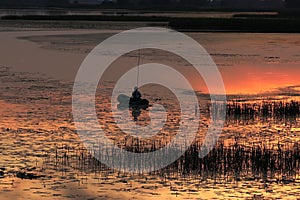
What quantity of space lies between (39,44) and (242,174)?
4196 cm

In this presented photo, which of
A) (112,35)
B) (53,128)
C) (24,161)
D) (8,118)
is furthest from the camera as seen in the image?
(112,35)

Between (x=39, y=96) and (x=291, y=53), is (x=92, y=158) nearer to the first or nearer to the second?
(x=39, y=96)

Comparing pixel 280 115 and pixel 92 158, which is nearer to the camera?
pixel 92 158

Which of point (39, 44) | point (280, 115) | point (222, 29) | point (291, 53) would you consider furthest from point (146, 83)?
point (222, 29)

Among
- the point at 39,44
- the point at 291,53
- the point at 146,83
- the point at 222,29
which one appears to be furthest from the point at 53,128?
the point at 222,29

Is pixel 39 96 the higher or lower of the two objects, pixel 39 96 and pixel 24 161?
the higher

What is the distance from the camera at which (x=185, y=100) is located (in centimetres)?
2491

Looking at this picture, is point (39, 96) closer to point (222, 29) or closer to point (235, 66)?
point (235, 66)

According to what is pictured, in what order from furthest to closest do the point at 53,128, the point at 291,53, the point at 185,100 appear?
the point at 291,53, the point at 185,100, the point at 53,128

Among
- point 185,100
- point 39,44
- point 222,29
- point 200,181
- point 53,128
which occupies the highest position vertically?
point 222,29

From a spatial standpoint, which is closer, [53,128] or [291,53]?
[53,128]

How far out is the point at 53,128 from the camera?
749 inches

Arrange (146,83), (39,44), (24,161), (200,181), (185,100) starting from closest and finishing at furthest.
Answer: (200,181), (24,161), (185,100), (146,83), (39,44)

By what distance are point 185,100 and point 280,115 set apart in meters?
4.26
